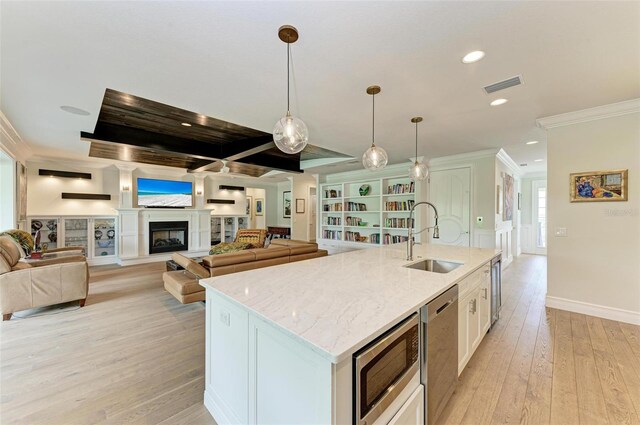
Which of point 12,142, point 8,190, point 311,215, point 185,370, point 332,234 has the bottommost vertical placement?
point 185,370

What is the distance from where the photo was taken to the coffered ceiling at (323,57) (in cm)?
155

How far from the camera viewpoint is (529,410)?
5.51ft

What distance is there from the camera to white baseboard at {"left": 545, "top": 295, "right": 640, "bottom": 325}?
2920mm

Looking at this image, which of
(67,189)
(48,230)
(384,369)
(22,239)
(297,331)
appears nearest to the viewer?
(297,331)

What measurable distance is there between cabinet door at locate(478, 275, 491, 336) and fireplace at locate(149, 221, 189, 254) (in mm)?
7313

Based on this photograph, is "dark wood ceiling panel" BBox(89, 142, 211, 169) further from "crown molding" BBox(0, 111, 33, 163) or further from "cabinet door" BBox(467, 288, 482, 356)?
"cabinet door" BBox(467, 288, 482, 356)

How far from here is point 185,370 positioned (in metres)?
2.12

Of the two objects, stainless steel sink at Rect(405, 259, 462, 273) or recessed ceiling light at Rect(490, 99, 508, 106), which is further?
recessed ceiling light at Rect(490, 99, 508, 106)

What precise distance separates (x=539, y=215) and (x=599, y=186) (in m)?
5.36

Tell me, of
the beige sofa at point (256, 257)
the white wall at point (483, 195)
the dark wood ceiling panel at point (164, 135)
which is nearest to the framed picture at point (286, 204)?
the dark wood ceiling panel at point (164, 135)

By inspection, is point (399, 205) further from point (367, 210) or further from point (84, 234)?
point (84, 234)

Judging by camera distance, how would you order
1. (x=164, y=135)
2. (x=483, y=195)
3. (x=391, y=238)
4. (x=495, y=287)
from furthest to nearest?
(x=391, y=238)
(x=483, y=195)
(x=164, y=135)
(x=495, y=287)

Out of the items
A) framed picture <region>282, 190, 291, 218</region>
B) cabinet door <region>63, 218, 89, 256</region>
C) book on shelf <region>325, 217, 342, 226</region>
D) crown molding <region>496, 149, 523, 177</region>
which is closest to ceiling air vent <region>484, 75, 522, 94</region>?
crown molding <region>496, 149, 523, 177</region>

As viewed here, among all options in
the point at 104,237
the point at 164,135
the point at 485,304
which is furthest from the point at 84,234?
the point at 485,304
